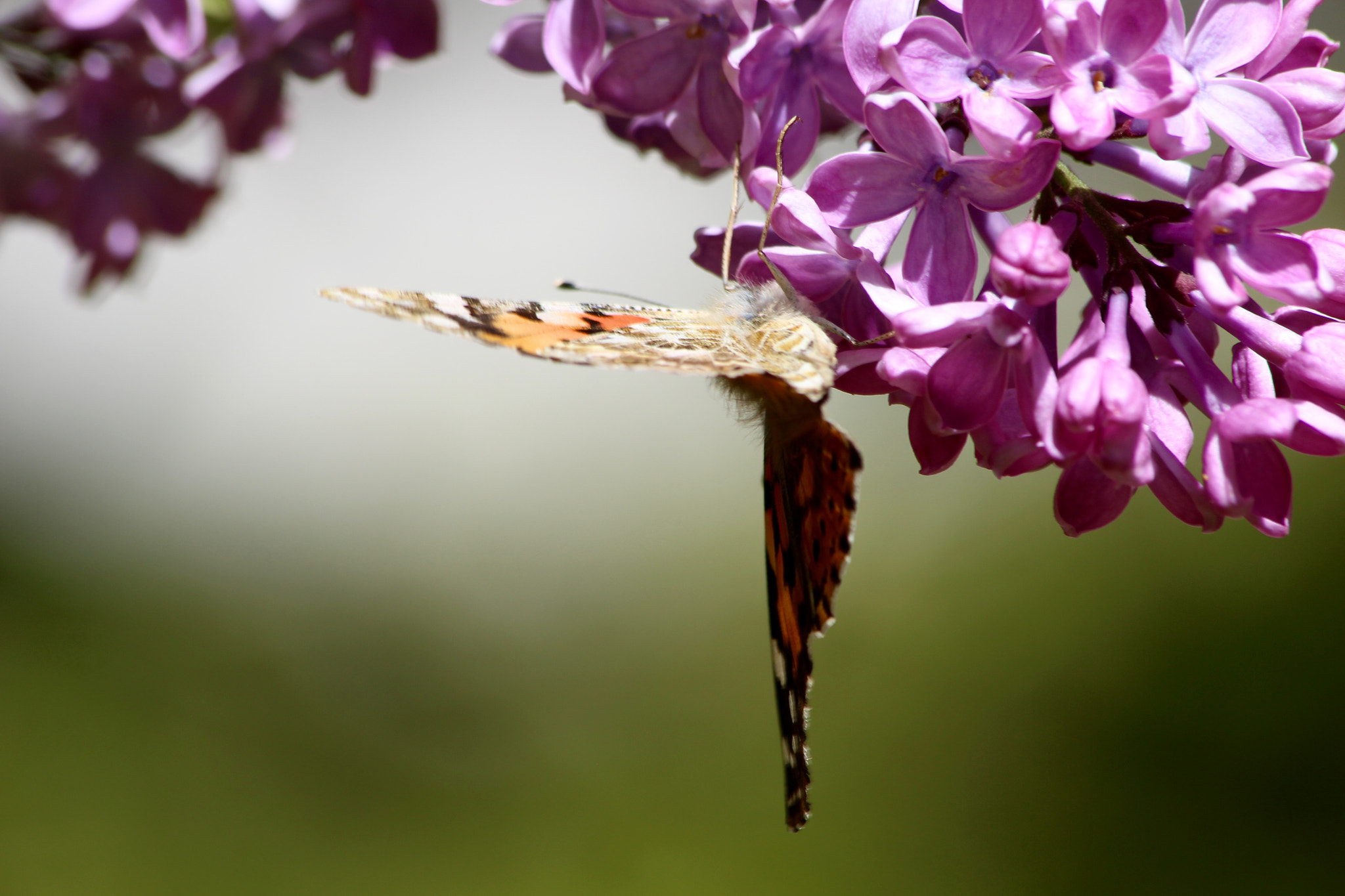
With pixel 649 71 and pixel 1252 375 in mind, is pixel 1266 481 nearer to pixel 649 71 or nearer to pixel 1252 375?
pixel 1252 375

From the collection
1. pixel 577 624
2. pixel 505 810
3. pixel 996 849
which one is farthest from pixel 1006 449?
pixel 577 624

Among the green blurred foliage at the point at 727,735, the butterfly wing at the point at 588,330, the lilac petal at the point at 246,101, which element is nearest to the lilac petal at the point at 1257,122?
the butterfly wing at the point at 588,330

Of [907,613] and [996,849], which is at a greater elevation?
[907,613]

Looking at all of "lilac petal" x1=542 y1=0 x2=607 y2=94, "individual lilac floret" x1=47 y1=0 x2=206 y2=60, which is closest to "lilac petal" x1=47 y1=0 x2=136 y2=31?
"individual lilac floret" x1=47 y1=0 x2=206 y2=60

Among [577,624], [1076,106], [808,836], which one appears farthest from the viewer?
[577,624]

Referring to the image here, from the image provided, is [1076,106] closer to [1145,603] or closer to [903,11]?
[903,11]

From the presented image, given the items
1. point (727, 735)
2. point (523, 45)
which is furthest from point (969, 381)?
point (727, 735)
